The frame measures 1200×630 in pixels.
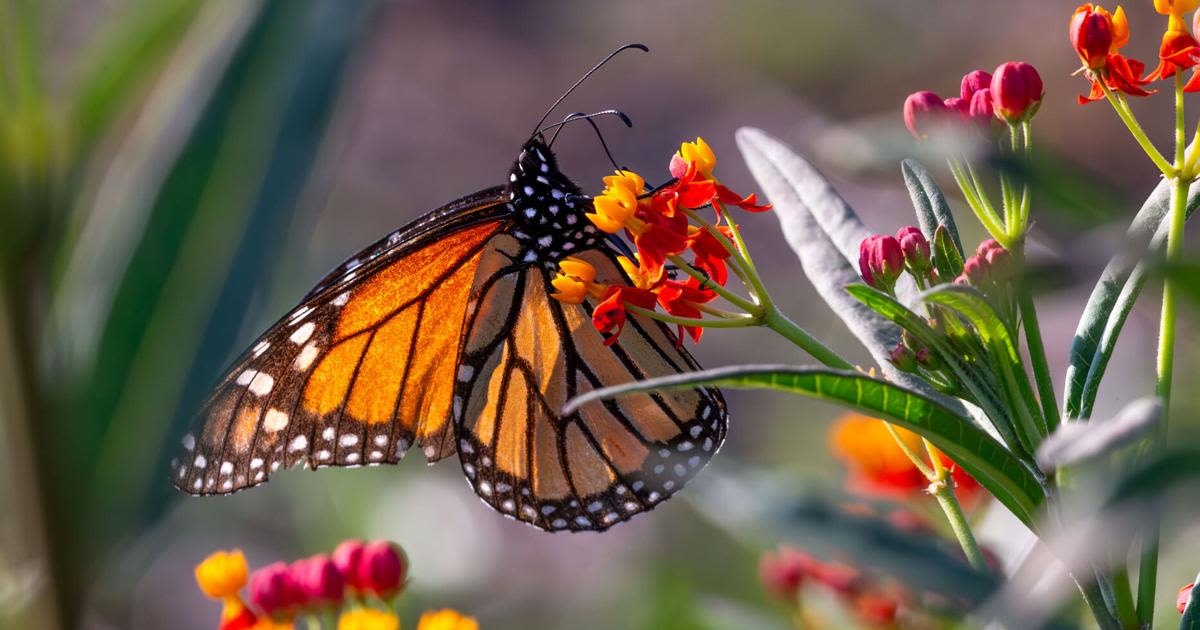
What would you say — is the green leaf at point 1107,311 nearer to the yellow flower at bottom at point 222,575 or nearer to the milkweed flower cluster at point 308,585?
the milkweed flower cluster at point 308,585

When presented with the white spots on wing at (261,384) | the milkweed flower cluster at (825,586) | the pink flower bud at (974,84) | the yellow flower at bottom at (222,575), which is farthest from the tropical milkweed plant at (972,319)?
the white spots on wing at (261,384)

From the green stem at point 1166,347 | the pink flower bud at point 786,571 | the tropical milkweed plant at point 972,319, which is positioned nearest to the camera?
the tropical milkweed plant at point 972,319

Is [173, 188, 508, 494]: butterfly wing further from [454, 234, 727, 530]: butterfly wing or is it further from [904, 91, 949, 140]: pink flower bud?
[904, 91, 949, 140]: pink flower bud

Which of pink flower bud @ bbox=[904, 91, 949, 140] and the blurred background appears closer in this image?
the blurred background

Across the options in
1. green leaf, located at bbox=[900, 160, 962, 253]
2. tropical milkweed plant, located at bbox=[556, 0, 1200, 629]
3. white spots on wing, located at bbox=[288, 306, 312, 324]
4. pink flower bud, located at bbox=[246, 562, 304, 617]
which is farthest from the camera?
white spots on wing, located at bbox=[288, 306, 312, 324]

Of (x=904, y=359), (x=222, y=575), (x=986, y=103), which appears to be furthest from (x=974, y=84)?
(x=222, y=575)

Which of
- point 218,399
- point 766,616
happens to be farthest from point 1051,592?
point 218,399

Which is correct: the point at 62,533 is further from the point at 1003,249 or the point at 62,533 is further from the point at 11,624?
the point at 1003,249

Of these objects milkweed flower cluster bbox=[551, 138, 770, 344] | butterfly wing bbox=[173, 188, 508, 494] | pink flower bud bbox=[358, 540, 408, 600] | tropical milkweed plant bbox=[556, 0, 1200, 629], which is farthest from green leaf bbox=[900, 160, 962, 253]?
butterfly wing bbox=[173, 188, 508, 494]
